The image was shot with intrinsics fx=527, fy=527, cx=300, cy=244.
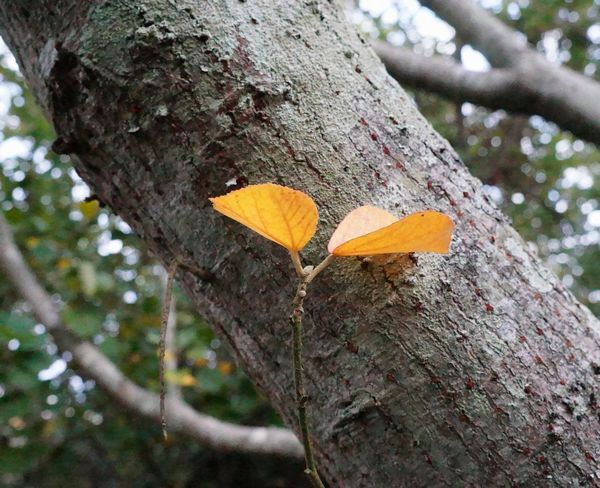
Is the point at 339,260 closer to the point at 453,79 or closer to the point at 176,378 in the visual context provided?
the point at 453,79

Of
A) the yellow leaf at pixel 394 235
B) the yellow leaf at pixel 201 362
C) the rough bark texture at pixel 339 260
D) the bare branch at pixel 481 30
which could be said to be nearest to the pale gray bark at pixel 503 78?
the bare branch at pixel 481 30

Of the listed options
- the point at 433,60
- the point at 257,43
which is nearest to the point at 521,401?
the point at 257,43

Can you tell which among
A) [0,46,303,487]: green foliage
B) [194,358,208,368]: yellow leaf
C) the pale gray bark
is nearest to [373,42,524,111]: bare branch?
the pale gray bark

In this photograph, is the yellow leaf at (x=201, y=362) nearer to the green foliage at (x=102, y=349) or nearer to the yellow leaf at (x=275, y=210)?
the green foliage at (x=102, y=349)

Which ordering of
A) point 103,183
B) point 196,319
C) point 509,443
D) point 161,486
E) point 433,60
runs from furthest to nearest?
point 161,486, point 196,319, point 433,60, point 103,183, point 509,443

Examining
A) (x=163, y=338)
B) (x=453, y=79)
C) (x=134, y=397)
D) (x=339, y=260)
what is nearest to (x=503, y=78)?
(x=453, y=79)

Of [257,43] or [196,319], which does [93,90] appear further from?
[196,319]

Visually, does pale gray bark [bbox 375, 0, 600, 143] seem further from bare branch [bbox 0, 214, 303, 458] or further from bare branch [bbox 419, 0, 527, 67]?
bare branch [bbox 0, 214, 303, 458]
